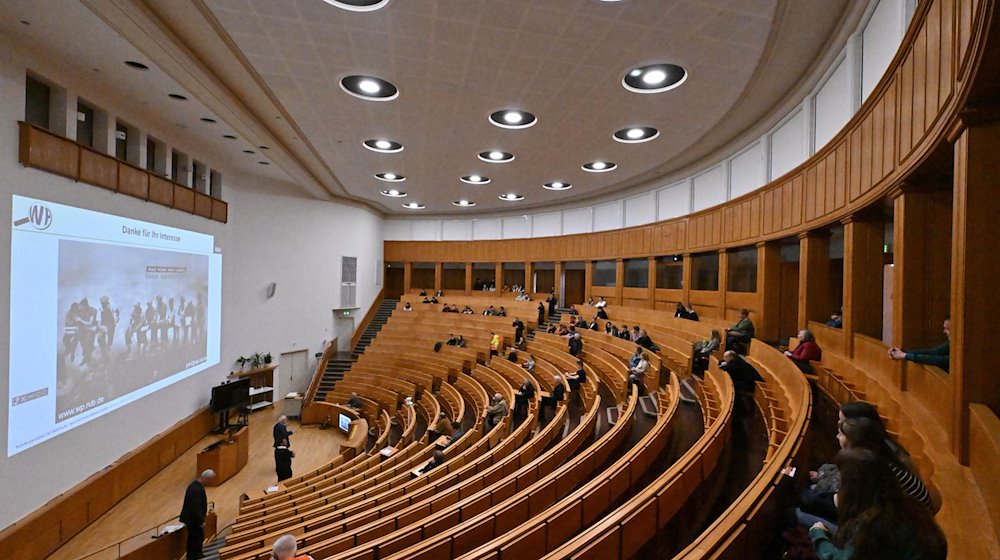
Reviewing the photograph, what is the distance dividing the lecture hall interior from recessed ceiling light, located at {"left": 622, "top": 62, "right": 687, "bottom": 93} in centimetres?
7

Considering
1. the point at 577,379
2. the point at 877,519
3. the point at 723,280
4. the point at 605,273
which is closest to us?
the point at 877,519

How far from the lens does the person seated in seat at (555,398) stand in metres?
6.83

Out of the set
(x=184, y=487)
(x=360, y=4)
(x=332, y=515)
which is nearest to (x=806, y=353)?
(x=332, y=515)

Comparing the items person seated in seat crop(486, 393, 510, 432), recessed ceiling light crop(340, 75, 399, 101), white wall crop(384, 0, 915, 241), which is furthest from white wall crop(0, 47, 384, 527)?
white wall crop(384, 0, 915, 241)

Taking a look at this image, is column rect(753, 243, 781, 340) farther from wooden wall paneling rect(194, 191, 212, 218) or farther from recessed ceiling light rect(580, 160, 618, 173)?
wooden wall paneling rect(194, 191, 212, 218)

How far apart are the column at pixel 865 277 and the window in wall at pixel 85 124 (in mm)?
10146

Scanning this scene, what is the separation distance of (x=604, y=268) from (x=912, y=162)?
448 inches

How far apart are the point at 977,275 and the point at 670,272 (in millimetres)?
9830

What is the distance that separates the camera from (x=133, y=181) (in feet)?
23.4

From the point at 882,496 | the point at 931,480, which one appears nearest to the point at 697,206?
the point at 931,480

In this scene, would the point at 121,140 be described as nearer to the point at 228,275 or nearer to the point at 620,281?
the point at 228,275

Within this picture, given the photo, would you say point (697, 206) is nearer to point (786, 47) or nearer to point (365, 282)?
point (786, 47)

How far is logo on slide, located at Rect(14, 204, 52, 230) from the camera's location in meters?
5.18

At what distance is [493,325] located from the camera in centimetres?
1355
